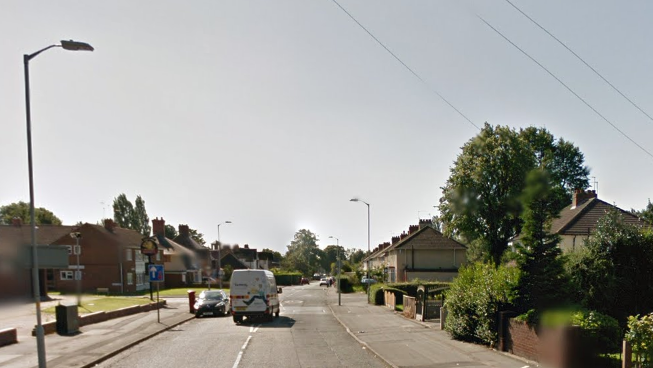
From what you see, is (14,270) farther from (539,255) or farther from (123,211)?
(123,211)

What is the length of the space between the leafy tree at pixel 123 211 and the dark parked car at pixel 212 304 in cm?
6114

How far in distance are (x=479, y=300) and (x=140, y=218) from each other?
8817 centimetres

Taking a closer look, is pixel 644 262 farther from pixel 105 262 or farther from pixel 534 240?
pixel 105 262

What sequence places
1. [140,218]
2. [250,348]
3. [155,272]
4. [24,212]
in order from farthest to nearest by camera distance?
[140,218], [24,212], [155,272], [250,348]

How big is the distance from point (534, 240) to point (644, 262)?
4.40m

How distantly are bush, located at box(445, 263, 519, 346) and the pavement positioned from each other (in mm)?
558

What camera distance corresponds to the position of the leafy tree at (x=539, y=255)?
51.5 ft

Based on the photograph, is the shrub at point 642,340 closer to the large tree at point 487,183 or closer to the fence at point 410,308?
the fence at point 410,308

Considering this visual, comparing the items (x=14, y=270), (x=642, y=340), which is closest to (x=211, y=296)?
(x=14, y=270)

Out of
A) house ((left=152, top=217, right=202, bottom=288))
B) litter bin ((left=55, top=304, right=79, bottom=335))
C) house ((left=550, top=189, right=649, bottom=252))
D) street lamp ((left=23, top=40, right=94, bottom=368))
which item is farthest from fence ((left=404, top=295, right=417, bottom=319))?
house ((left=152, top=217, right=202, bottom=288))

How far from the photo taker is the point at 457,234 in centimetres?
5034

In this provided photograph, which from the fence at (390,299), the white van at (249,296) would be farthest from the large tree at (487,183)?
the white van at (249,296)

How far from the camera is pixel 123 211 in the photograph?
94.4 metres

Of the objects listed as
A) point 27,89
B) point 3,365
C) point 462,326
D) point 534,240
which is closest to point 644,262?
point 534,240
